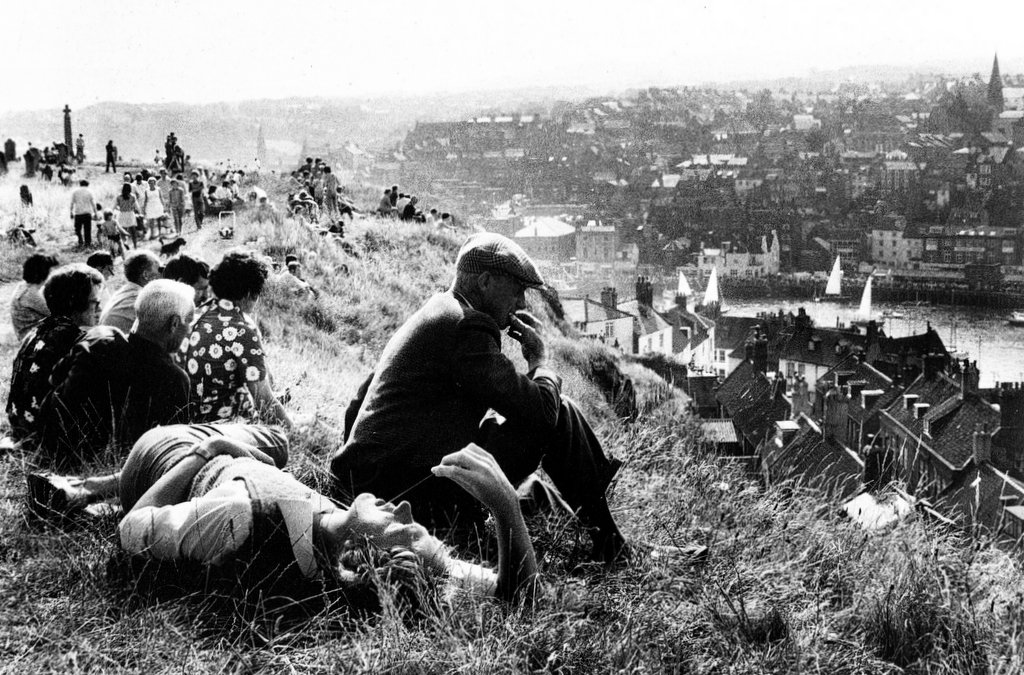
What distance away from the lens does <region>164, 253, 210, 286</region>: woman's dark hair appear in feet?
16.2

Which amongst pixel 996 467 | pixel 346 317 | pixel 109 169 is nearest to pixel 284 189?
pixel 109 169

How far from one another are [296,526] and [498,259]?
0.86 m

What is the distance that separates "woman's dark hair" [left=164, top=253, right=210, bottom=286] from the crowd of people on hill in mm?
1300

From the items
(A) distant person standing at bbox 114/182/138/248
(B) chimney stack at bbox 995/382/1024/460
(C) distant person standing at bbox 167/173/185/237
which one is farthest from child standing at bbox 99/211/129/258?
(B) chimney stack at bbox 995/382/1024/460

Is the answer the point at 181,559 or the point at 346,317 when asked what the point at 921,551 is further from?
the point at 346,317

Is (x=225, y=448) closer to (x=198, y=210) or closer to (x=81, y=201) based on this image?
(x=81, y=201)

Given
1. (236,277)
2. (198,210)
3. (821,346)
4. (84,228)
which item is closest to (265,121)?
(821,346)

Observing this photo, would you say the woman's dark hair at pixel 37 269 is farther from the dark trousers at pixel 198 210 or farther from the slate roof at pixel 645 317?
the slate roof at pixel 645 317

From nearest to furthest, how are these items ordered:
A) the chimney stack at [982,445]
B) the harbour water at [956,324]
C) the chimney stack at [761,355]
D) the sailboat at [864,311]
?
the chimney stack at [982,445]
the chimney stack at [761,355]
the harbour water at [956,324]
the sailboat at [864,311]

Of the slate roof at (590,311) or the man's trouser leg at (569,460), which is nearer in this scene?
the man's trouser leg at (569,460)

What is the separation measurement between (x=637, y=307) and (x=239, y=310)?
138 feet

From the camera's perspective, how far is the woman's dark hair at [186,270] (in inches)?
194

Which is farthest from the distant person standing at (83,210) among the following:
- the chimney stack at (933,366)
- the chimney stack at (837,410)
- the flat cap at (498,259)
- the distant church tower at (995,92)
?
the distant church tower at (995,92)

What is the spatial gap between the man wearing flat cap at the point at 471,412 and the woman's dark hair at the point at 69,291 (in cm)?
146
